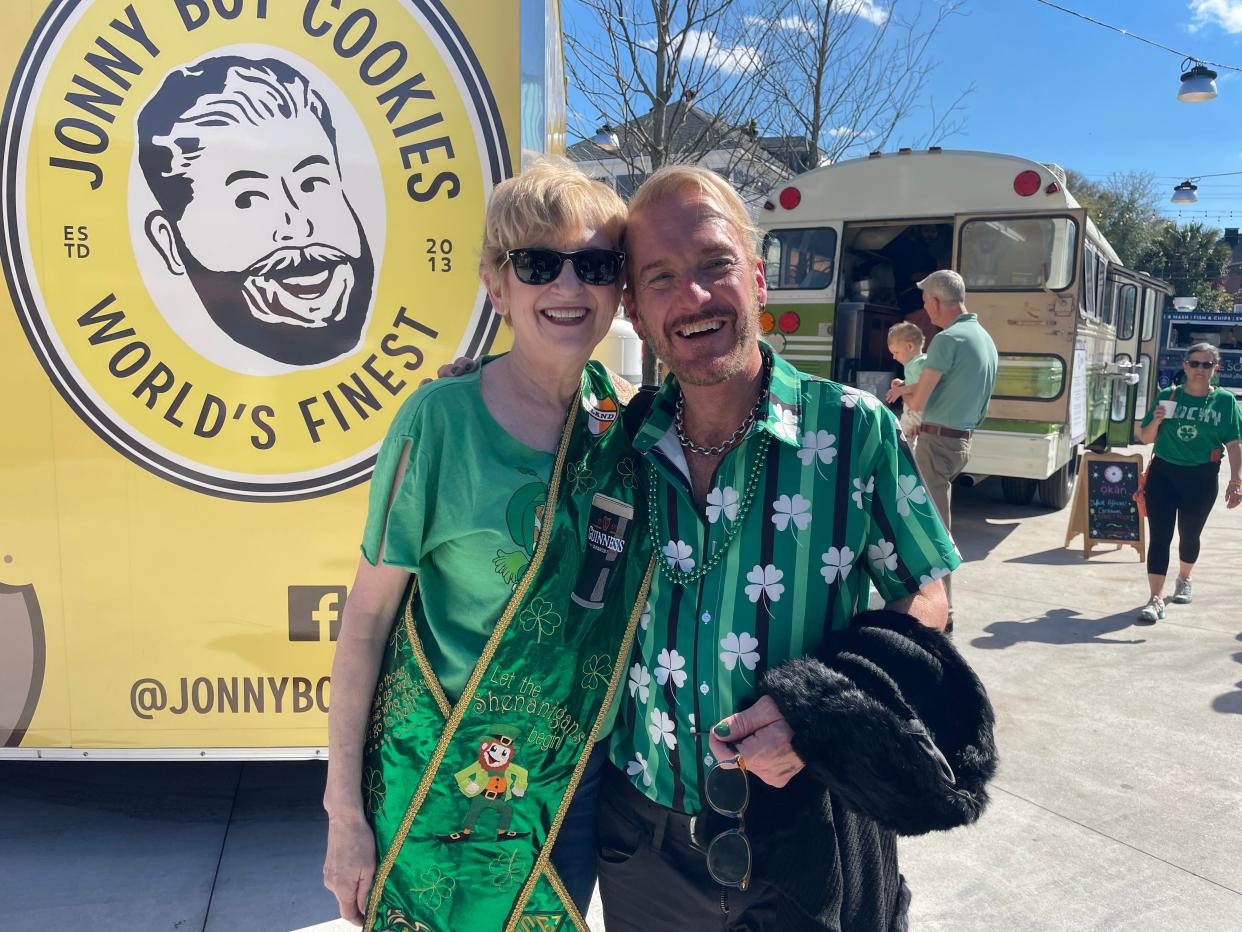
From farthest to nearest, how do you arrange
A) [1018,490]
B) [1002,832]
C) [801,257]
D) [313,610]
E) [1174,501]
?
1. [1018,490]
2. [801,257]
3. [1174,501]
4. [1002,832]
5. [313,610]

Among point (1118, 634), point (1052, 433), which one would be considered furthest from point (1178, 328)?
point (1118, 634)

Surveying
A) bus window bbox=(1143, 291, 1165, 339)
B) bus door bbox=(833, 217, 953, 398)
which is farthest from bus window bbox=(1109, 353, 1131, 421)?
bus door bbox=(833, 217, 953, 398)

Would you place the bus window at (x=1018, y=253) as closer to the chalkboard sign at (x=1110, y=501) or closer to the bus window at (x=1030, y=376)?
the bus window at (x=1030, y=376)

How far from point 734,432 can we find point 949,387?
4.14 meters

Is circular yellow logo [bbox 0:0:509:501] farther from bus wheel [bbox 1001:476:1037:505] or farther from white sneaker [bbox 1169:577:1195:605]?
bus wheel [bbox 1001:476:1037:505]

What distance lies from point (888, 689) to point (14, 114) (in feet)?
9.15

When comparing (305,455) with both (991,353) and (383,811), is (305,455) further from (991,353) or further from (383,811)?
(991,353)

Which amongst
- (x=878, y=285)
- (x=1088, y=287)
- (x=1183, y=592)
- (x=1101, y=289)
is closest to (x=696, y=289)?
(x=1183, y=592)

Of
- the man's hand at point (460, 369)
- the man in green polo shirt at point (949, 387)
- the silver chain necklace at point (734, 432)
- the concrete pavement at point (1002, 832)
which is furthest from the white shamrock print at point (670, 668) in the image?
the man in green polo shirt at point (949, 387)

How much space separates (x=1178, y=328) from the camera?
80.1ft

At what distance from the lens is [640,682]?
1.56 m

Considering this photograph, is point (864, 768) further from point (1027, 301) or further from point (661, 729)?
point (1027, 301)

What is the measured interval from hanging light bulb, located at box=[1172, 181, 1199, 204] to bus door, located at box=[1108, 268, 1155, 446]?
37.5ft

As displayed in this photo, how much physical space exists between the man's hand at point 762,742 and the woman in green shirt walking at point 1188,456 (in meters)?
5.24
